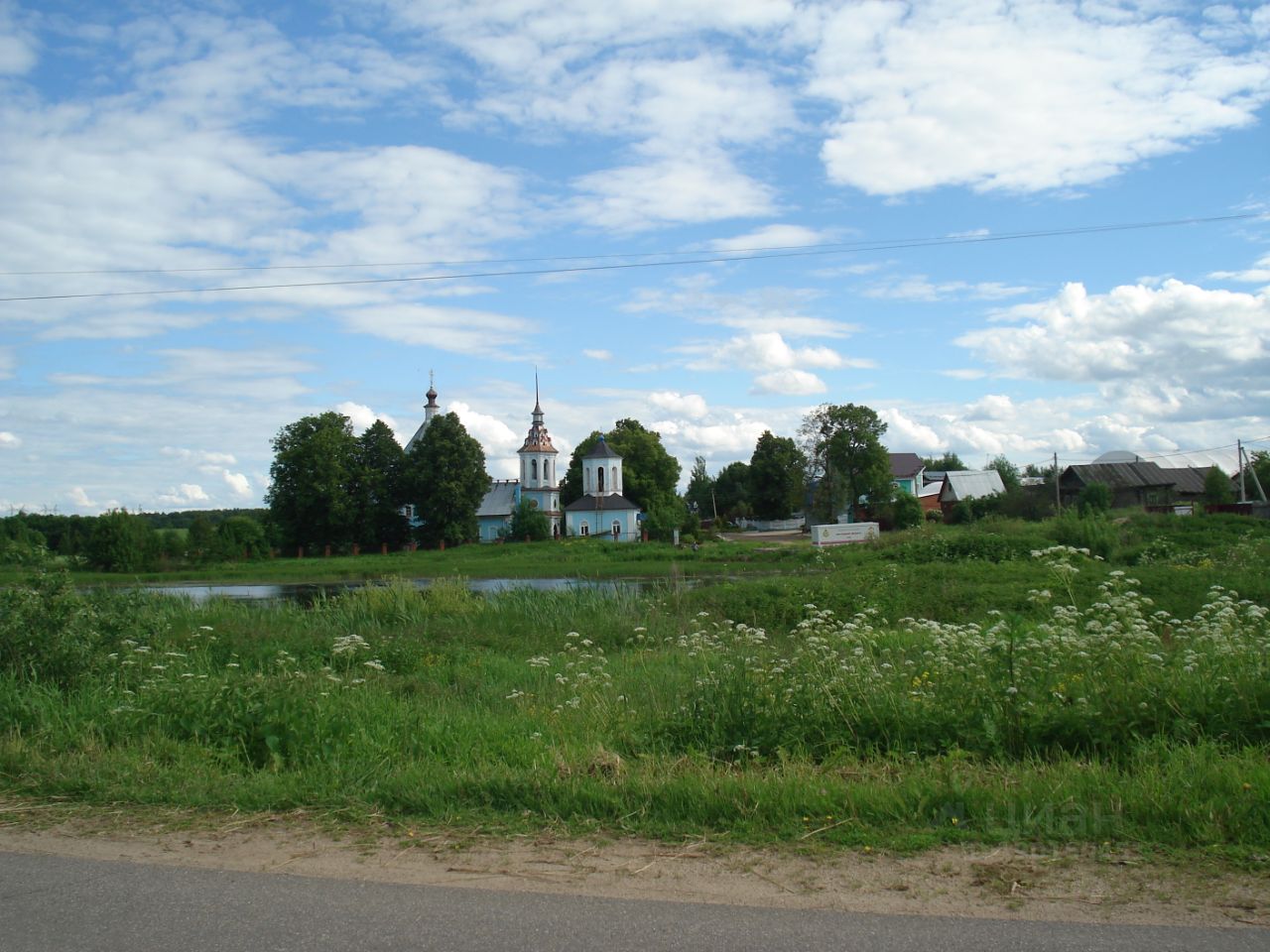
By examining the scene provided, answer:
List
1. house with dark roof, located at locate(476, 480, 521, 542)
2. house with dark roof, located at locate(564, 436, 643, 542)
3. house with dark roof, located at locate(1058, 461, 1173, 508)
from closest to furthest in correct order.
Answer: house with dark roof, located at locate(1058, 461, 1173, 508), house with dark roof, located at locate(564, 436, 643, 542), house with dark roof, located at locate(476, 480, 521, 542)

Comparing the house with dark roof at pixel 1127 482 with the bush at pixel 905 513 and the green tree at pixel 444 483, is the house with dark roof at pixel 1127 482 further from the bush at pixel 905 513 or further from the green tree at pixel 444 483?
the green tree at pixel 444 483

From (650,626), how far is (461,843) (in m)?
11.6

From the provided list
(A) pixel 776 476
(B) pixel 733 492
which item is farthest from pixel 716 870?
(B) pixel 733 492

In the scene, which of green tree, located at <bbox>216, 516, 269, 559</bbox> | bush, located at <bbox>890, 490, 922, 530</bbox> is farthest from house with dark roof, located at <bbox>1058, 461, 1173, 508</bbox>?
green tree, located at <bbox>216, 516, 269, 559</bbox>

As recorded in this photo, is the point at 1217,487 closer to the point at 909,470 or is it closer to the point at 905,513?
the point at 905,513

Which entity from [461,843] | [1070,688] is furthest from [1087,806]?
[461,843]

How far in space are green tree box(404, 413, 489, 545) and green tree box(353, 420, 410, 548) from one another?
3.69ft

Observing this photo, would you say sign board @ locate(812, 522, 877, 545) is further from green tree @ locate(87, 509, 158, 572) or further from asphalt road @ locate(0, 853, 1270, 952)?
green tree @ locate(87, 509, 158, 572)

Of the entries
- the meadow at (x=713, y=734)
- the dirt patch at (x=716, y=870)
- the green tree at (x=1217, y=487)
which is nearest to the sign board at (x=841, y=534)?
the meadow at (x=713, y=734)

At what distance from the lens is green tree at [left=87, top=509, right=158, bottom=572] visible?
189 ft

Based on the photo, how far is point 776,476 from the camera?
97.4 metres

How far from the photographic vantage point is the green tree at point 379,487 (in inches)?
2800

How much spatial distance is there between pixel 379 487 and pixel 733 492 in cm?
4865

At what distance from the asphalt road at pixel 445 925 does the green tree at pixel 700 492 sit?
4310 inches
